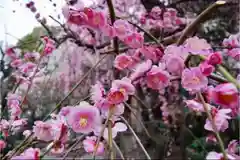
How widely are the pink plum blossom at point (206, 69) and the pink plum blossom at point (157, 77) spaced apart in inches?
3.3

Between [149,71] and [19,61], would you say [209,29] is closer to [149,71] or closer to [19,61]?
[19,61]

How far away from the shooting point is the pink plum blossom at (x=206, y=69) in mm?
515

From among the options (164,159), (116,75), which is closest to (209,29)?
(164,159)

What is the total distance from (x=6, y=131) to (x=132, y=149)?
1.27 meters

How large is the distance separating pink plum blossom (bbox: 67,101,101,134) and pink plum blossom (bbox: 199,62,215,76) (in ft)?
0.64

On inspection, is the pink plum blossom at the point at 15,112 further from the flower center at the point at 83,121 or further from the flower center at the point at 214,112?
the flower center at the point at 214,112

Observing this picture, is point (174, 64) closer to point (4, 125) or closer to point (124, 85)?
point (124, 85)

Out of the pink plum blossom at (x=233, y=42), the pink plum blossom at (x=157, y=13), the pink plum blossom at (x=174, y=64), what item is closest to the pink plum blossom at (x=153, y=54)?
the pink plum blossom at (x=174, y=64)

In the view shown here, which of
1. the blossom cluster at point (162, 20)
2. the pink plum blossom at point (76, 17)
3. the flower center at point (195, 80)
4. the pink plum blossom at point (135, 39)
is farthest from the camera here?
the blossom cluster at point (162, 20)

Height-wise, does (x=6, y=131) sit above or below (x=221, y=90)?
below

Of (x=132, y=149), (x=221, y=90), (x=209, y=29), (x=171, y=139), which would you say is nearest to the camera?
(x=221, y=90)

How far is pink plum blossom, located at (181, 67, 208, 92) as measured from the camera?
533 mm

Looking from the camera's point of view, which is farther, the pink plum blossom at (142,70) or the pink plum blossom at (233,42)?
the pink plum blossom at (233,42)

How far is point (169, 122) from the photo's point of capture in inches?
113
